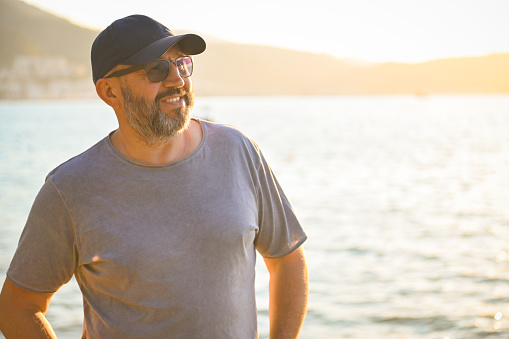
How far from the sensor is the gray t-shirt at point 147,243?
69.9 inches

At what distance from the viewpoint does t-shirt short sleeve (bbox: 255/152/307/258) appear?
194cm

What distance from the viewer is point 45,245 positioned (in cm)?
180

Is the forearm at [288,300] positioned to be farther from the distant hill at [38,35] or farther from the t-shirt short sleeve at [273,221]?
the distant hill at [38,35]

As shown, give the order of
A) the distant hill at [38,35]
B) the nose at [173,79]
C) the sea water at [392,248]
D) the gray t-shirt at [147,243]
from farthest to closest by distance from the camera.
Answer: the distant hill at [38,35], the sea water at [392,248], the nose at [173,79], the gray t-shirt at [147,243]

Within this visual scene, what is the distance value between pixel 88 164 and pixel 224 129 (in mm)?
458

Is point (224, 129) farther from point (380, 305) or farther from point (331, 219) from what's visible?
point (331, 219)

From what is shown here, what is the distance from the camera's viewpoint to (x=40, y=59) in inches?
5989

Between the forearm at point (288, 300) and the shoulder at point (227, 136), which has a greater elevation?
the shoulder at point (227, 136)

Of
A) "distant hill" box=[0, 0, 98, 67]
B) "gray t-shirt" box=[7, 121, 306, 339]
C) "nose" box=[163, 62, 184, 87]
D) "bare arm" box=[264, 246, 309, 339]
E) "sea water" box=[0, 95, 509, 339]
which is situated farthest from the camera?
"distant hill" box=[0, 0, 98, 67]

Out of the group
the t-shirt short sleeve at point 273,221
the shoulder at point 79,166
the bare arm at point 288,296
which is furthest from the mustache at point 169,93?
the bare arm at point 288,296

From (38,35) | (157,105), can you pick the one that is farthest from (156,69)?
(38,35)

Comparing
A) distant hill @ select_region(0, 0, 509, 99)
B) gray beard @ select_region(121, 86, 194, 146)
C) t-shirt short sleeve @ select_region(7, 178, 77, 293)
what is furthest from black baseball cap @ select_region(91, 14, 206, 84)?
distant hill @ select_region(0, 0, 509, 99)

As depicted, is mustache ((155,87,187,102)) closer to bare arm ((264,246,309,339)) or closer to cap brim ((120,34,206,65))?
cap brim ((120,34,206,65))

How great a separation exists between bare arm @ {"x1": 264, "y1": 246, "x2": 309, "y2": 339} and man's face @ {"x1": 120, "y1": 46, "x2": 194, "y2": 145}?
1.97ft
